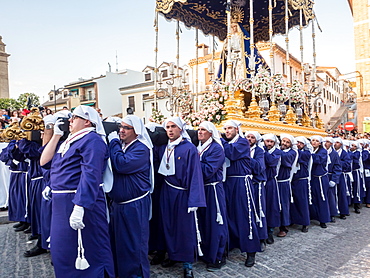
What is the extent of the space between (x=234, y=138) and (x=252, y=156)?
0.64m

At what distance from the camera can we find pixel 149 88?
91.9 feet

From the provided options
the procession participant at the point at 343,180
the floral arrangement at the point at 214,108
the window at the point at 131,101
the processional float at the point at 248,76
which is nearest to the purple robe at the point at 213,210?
the processional float at the point at 248,76

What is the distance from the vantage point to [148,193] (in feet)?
13.0

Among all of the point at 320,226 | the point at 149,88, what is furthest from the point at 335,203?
the point at 149,88

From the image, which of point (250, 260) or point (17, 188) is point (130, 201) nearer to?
point (250, 260)

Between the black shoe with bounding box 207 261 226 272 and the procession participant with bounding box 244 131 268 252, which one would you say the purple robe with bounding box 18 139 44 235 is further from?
the procession participant with bounding box 244 131 268 252

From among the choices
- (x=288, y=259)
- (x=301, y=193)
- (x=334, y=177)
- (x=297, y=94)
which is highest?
(x=297, y=94)

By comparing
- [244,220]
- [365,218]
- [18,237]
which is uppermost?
[244,220]

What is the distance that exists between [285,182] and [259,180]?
128cm

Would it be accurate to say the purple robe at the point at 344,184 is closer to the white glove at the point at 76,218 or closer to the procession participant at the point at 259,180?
the procession participant at the point at 259,180

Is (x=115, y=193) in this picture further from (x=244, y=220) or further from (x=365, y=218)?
(x=365, y=218)

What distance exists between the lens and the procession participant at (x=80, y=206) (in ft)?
10.0

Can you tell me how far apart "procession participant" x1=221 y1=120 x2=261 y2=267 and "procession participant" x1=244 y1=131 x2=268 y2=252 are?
24cm

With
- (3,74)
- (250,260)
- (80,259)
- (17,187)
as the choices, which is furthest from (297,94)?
(3,74)
